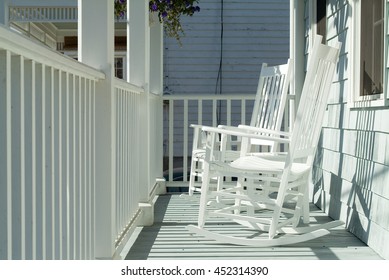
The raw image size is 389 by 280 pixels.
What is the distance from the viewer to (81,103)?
2301 mm

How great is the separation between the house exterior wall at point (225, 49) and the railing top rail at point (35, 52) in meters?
8.48

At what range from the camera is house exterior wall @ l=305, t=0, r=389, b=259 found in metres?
3.48

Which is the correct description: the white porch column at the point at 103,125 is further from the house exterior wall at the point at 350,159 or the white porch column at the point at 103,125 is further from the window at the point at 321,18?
the window at the point at 321,18

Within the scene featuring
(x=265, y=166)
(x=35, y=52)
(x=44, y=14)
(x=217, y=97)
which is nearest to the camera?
(x=35, y=52)

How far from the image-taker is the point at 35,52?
64.3 inches

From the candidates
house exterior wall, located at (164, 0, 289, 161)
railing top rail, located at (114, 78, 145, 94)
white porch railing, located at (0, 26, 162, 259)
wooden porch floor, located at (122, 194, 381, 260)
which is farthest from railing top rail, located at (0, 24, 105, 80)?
house exterior wall, located at (164, 0, 289, 161)

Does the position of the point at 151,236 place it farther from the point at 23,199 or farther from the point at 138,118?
the point at 23,199

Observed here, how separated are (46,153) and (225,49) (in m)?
9.18

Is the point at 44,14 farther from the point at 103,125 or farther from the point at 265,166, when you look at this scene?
the point at 103,125

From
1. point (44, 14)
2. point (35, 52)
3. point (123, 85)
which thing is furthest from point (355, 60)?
point (44, 14)

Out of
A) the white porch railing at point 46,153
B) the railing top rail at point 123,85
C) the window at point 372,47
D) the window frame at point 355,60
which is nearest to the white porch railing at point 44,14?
the railing top rail at point 123,85

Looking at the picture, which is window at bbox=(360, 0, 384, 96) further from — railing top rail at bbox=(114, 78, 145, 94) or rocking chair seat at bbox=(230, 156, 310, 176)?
railing top rail at bbox=(114, 78, 145, 94)

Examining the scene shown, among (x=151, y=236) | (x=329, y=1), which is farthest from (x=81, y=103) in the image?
(x=329, y=1)

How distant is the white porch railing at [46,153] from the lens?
1.43m
